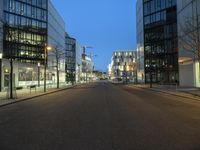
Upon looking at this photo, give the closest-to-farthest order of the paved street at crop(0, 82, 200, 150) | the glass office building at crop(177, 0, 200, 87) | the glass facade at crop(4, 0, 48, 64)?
the paved street at crop(0, 82, 200, 150) < the glass office building at crop(177, 0, 200, 87) < the glass facade at crop(4, 0, 48, 64)

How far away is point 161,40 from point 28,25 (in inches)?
1336

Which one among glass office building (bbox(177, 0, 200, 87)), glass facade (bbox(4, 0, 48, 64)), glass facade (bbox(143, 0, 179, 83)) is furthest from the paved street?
glass facade (bbox(143, 0, 179, 83))

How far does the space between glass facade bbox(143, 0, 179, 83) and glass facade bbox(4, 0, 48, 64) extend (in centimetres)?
2799

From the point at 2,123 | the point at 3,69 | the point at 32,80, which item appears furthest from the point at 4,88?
the point at 2,123

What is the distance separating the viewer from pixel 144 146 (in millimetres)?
9375

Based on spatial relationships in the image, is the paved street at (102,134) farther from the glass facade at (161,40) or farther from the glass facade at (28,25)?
the glass facade at (161,40)

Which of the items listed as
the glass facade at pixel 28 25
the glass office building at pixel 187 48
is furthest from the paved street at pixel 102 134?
the glass facade at pixel 28 25

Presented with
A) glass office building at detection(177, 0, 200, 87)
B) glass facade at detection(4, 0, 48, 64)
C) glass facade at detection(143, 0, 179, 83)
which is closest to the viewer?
glass office building at detection(177, 0, 200, 87)

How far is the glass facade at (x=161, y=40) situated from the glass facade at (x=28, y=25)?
1102 inches

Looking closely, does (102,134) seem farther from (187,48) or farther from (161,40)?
(161,40)

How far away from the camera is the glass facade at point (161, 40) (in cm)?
8681

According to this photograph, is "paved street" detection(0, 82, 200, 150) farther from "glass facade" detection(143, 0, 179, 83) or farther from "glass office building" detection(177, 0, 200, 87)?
"glass facade" detection(143, 0, 179, 83)

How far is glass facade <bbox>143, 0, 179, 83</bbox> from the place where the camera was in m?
86.8

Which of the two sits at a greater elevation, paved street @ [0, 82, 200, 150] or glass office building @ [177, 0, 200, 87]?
glass office building @ [177, 0, 200, 87]
